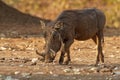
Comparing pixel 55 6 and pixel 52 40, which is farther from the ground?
pixel 55 6

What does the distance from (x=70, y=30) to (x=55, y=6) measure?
21.8 m

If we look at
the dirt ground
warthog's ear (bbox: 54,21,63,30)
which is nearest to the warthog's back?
warthog's ear (bbox: 54,21,63,30)

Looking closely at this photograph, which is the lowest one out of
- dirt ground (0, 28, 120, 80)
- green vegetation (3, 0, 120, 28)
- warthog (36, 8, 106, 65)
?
dirt ground (0, 28, 120, 80)

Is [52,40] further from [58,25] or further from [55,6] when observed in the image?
[55,6]

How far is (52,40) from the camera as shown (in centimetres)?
1181

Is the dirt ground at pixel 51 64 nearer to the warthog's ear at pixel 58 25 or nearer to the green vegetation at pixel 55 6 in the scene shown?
the warthog's ear at pixel 58 25

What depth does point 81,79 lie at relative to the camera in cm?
1083

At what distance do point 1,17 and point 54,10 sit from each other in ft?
42.9

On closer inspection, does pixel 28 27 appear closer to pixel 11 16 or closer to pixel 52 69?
pixel 11 16

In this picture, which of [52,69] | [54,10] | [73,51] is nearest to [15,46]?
[73,51]

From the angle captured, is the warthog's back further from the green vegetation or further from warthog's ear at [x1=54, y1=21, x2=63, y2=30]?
the green vegetation

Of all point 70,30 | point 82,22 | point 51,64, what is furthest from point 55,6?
point 51,64

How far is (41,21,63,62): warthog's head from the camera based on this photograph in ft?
38.3

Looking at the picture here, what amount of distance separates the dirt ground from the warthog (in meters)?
0.32
